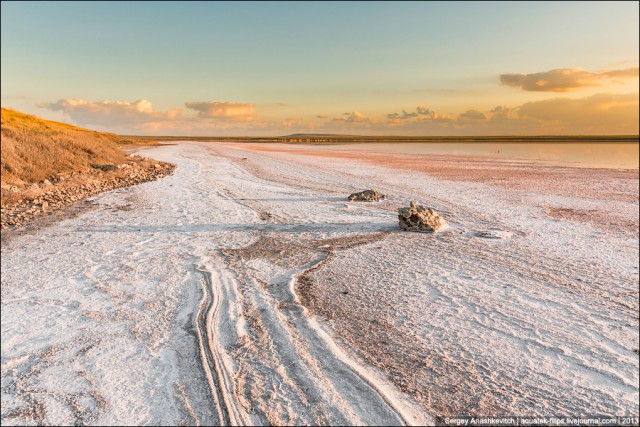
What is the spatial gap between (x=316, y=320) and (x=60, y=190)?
518 inches

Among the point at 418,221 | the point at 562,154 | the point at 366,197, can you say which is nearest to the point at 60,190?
the point at 366,197

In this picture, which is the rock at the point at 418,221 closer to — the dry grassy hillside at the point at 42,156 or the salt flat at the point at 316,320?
the salt flat at the point at 316,320

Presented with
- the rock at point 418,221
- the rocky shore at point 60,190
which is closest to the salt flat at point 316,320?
the rock at point 418,221

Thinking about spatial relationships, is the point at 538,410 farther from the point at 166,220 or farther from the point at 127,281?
the point at 166,220

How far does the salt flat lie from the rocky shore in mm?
1512

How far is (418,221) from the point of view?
933 cm

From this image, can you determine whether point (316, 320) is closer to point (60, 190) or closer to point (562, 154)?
point (60, 190)

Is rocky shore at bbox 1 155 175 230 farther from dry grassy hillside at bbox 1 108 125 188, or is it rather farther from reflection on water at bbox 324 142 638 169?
reflection on water at bbox 324 142 638 169

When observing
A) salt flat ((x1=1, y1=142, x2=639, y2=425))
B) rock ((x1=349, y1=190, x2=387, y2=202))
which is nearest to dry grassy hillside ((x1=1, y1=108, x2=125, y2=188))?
salt flat ((x1=1, y1=142, x2=639, y2=425))

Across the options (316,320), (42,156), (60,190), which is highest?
(42,156)

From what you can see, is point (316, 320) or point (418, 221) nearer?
point (316, 320)

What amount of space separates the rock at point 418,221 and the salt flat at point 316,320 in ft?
1.23

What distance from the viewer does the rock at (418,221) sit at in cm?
926

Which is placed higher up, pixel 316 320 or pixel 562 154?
pixel 562 154
